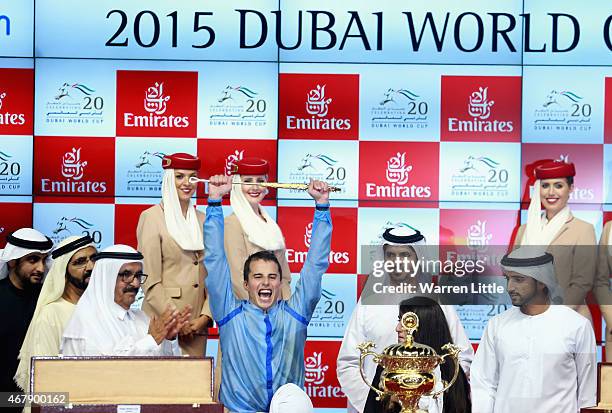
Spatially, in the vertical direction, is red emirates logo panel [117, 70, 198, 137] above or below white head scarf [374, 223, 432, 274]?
above

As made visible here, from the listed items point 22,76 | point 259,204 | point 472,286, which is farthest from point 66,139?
point 472,286

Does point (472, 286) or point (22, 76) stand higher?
point (22, 76)

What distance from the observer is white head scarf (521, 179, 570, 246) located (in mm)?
6789

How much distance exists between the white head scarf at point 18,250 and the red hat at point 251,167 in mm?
1047

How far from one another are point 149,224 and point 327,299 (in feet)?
3.59

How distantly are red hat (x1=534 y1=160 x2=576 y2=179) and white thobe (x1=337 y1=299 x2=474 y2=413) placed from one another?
Result: 1.27 metres

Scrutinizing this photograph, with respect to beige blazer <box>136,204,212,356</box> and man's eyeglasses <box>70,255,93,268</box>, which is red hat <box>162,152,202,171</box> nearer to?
beige blazer <box>136,204,212,356</box>

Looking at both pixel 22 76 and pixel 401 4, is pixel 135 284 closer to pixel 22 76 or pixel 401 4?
pixel 22 76

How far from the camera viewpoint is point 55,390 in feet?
14.3

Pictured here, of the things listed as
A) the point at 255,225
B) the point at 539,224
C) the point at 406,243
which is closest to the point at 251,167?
the point at 255,225

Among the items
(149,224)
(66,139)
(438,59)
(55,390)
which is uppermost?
(438,59)

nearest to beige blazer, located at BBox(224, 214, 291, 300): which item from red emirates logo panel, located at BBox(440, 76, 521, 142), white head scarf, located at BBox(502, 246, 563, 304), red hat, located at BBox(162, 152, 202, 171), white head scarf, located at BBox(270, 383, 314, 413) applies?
red hat, located at BBox(162, 152, 202, 171)

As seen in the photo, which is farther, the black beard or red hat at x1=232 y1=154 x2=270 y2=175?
red hat at x1=232 y1=154 x2=270 y2=175

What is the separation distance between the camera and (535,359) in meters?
5.78
